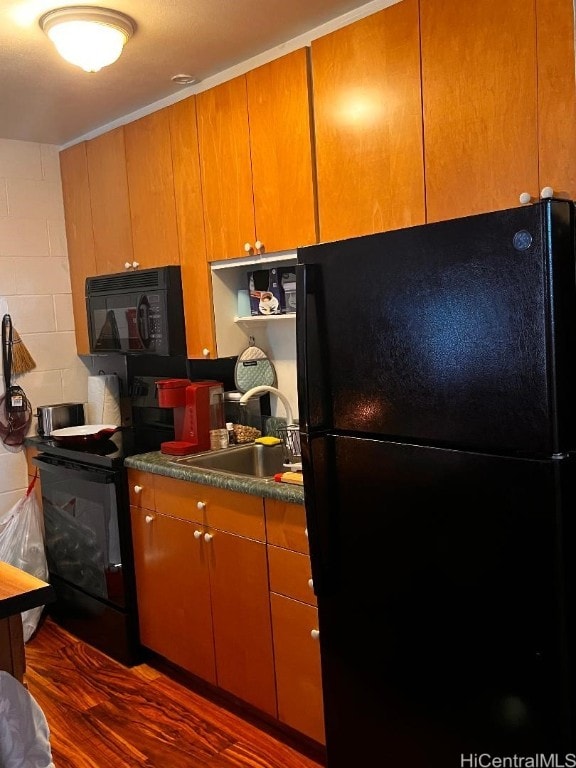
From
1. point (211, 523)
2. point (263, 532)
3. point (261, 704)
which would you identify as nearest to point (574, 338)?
point (263, 532)

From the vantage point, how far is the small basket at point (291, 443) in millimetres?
2709

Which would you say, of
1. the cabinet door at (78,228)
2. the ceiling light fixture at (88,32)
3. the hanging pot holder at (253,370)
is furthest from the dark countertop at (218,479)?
the ceiling light fixture at (88,32)

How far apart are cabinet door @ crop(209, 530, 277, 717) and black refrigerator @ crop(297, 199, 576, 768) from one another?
514 millimetres

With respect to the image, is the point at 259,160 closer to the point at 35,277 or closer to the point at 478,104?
the point at 478,104

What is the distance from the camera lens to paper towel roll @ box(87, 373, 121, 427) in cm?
356

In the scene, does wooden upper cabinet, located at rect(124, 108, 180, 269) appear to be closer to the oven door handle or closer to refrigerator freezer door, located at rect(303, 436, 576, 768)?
the oven door handle

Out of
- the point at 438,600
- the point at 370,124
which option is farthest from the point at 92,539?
the point at 370,124

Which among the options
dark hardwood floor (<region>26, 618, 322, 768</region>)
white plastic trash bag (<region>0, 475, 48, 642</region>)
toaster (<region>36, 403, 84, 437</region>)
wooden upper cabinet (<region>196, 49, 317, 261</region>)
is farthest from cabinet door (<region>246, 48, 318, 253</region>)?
white plastic trash bag (<region>0, 475, 48, 642</region>)

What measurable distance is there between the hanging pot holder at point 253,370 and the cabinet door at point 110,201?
2.40 feet

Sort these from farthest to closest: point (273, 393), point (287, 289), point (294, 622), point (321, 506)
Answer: point (273, 393)
point (287, 289)
point (294, 622)
point (321, 506)

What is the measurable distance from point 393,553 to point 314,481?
0.93ft

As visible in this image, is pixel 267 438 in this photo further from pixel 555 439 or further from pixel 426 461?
pixel 555 439

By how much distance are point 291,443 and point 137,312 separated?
97 cm

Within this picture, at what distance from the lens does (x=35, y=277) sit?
141 inches
